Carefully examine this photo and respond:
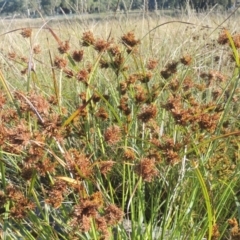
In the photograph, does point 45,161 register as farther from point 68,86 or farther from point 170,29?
point 170,29

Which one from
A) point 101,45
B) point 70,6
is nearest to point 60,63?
point 101,45

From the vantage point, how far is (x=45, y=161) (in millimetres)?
793

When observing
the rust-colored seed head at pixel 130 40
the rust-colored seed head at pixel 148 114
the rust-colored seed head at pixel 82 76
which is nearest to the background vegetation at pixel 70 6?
the rust-colored seed head at pixel 130 40

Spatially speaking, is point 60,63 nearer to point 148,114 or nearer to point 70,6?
point 148,114

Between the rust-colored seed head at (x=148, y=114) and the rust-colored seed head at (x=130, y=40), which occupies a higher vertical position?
the rust-colored seed head at (x=130, y=40)

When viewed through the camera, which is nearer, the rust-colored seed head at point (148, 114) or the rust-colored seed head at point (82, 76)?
the rust-colored seed head at point (148, 114)

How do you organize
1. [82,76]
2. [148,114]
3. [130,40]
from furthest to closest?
[130,40] < [82,76] < [148,114]

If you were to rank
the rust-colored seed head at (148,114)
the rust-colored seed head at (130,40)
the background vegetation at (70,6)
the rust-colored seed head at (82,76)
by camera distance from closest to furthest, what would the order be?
the rust-colored seed head at (148,114)
the rust-colored seed head at (82,76)
the rust-colored seed head at (130,40)
the background vegetation at (70,6)

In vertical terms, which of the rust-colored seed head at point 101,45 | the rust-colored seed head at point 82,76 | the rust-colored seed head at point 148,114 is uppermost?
the rust-colored seed head at point 101,45

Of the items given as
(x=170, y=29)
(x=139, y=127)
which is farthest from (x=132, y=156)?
(x=170, y=29)

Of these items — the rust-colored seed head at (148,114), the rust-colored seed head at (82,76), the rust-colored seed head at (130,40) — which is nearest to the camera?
the rust-colored seed head at (148,114)

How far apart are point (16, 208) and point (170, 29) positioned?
304cm

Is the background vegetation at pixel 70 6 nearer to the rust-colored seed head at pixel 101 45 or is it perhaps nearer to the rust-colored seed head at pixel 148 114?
the rust-colored seed head at pixel 101 45

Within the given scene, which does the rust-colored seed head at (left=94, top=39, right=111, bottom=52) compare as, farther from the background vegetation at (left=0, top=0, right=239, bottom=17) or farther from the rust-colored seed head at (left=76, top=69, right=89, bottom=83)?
the background vegetation at (left=0, top=0, right=239, bottom=17)
